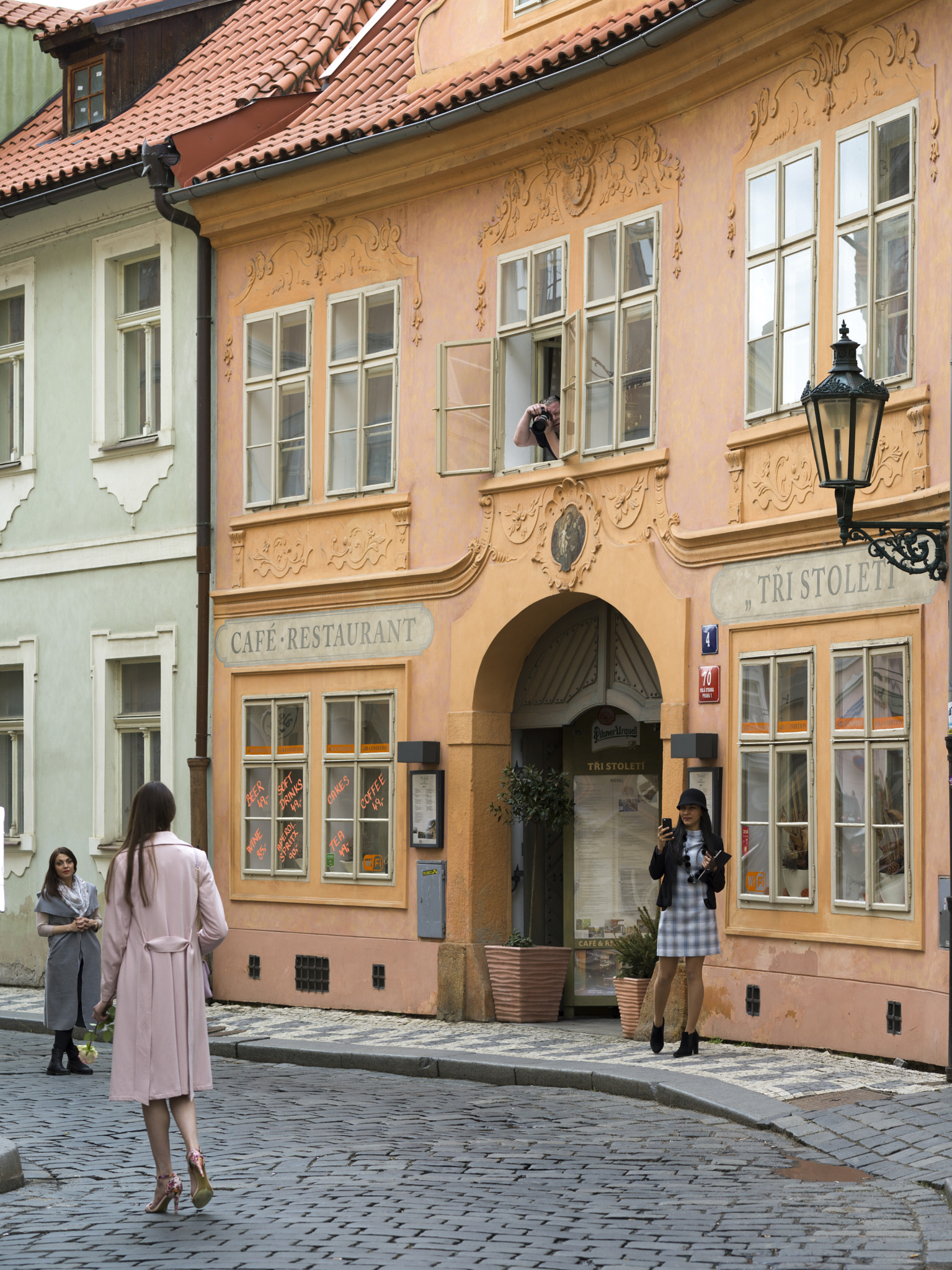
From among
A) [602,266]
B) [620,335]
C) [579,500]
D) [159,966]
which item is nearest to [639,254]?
[602,266]

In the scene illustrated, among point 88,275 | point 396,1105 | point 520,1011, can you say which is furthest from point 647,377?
point 88,275

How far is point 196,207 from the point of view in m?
18.1

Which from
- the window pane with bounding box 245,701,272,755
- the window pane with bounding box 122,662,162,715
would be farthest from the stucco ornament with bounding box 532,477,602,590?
the window pane with bounding box 122,662,162,715

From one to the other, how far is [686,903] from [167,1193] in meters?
5.59

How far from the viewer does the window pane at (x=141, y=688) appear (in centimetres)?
1892

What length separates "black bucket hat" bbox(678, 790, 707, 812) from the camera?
41.7 feet

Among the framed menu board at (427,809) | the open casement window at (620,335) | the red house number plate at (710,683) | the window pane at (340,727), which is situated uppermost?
the open casement window at (620,335)

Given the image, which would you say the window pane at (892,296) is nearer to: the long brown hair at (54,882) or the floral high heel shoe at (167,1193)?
the long brown hair at (54,882)

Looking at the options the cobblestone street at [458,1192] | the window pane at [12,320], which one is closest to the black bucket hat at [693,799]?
the cobblestone street at [458,1192]

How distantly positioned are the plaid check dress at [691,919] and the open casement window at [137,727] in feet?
24.4

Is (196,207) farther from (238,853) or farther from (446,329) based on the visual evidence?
(238,853)

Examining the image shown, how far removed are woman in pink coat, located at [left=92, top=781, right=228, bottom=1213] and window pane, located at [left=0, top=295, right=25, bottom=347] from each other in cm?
1346

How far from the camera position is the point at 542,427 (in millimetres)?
15297

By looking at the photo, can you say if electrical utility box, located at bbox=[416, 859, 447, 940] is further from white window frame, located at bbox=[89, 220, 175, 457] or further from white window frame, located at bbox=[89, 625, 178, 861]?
white window frame, located at bbox=[89, 220, 175, 457]
